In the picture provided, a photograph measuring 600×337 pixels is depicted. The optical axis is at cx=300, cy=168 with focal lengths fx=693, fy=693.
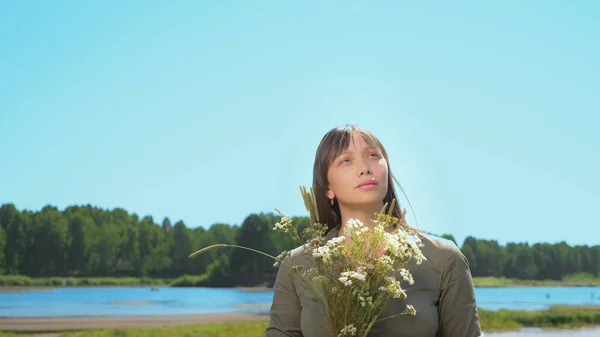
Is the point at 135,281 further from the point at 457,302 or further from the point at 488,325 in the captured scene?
the point at 457,302

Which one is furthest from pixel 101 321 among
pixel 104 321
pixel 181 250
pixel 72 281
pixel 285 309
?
pixel 285 309

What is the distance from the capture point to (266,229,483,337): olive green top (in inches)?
84.2

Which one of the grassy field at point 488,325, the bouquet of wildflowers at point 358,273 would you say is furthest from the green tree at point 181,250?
the bouquet of wildflowers at point 358,273

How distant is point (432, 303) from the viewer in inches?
86.9

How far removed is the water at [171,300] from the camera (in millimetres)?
31172

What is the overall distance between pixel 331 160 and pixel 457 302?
0.63 metres

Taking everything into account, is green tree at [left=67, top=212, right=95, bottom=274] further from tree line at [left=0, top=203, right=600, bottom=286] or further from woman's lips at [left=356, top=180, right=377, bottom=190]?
woman's lips at [left=356, top=180, right=377, bottom=190]

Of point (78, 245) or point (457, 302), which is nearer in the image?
point (457, 302)

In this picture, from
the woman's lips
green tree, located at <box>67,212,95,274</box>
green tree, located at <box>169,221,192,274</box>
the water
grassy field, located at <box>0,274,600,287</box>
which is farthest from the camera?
green tree, located at <box>169,221,192,274</box>

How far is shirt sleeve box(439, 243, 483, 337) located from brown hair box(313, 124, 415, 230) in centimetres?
21

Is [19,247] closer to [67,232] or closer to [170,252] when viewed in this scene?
[67,232]

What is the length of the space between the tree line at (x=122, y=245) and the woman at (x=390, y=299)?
30887mm

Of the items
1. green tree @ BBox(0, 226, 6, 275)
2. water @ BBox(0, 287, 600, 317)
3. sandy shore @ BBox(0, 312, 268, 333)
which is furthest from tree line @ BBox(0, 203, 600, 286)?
sandy shore @ BBox(0, 312, 268, 333)

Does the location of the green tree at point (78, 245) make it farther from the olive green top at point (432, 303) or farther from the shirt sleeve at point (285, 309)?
A: the olive green top at point (432, 303)
